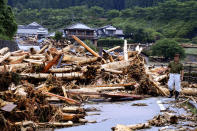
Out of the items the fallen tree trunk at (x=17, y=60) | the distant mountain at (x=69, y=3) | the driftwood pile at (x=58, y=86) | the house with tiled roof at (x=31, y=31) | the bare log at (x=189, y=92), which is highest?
the distant mountain at (x=69, y=3)

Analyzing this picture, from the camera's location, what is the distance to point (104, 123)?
7023mm

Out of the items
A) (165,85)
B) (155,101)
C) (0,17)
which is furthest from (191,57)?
(155,101)

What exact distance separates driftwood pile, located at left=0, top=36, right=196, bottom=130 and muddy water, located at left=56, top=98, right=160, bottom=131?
34cm

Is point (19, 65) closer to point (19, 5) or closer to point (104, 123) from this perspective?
point (104, 123)

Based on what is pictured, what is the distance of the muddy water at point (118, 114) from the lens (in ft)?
22.1

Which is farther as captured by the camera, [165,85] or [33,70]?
[165,85]

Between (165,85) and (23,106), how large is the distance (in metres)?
8.53

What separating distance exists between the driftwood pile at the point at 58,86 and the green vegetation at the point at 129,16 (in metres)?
55.6

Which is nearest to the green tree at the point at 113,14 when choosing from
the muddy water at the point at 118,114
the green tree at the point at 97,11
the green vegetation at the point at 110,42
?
the green tree at the point at 97,11

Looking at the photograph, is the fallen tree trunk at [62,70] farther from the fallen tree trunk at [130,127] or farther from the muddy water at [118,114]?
the fallen tree trunk at [130,127]

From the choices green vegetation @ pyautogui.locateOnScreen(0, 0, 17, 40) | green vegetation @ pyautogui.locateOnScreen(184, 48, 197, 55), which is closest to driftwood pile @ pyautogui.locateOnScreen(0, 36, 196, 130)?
green vegetation @ pyautogui.locateOnScreen(0, 0, 17, 40)

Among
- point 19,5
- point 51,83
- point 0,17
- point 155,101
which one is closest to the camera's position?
point 51,83

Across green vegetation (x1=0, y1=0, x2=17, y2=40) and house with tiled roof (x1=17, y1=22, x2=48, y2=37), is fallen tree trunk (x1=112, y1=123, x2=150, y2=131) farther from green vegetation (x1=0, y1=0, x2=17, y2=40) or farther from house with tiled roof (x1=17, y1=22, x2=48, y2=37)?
house with tiled roof (x1=17, y1=22, x2=48, y2=37)

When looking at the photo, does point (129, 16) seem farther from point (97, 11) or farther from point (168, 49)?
point (168, 49)
